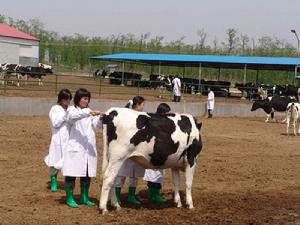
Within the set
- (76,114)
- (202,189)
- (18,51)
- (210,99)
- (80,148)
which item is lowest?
(202,189)

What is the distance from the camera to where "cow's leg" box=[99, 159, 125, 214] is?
701cm

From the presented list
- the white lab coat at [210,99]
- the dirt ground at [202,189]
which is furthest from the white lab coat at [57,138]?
the white lab coat at [210,99]

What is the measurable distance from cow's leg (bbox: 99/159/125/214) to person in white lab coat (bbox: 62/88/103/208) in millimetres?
470

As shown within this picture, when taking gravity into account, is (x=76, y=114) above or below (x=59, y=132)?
above

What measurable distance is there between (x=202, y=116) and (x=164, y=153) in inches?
797

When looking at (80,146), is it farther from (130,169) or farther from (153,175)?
(153,175)

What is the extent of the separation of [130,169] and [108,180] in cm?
71

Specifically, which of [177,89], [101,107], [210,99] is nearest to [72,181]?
[101,107]

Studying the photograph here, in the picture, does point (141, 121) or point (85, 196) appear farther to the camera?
point (85, 196)

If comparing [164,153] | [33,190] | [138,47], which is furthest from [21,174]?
[138,47]

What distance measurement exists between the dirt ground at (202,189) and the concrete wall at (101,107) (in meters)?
3.34

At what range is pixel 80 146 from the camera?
7.42 metres

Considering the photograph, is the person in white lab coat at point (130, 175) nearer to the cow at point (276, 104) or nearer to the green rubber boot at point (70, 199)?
the green rubber boot at point (70, 199)

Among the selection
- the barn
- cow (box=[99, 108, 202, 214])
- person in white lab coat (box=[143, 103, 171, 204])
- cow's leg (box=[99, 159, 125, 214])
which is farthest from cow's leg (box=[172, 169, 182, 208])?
the barn
